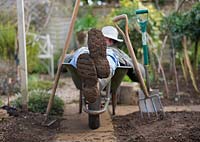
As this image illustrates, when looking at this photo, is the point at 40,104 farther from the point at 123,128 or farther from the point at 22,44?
the point at 123,128

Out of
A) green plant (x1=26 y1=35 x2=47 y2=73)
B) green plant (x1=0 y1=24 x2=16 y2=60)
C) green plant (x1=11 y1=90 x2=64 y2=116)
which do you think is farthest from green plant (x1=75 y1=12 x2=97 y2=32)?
green plant (x1=11 y1=90 x2=64 y2=116)

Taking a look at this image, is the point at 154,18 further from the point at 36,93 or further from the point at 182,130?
the point at 182,130

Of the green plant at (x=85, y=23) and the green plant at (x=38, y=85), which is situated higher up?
the green plant at (x=85, y=23)

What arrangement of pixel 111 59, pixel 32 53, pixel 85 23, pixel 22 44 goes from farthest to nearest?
pixel 85 23 < pixel 32 53 < pixel 22 44 < pixel 111 59

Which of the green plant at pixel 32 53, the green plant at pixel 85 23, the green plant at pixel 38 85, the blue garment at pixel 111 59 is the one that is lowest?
the green plant at pixel 38 85

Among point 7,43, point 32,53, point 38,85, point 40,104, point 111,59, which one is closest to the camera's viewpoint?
point 111,59

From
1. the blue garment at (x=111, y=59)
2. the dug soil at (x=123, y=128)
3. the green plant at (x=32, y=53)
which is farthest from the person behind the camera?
the green plant at (x=32, y=53)

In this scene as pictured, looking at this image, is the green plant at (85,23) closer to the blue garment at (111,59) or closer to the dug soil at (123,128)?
the dug soil at (123,128)

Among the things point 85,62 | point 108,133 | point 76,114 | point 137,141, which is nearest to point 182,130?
point 137,141

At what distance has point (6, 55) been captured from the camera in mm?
7086

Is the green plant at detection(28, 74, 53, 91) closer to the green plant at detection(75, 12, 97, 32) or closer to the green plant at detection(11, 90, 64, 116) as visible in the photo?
the green plant at detection(11, 90, 64, 116)

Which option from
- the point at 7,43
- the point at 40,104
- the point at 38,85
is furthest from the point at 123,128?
the point at 7,43

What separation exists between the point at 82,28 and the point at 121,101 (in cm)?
353

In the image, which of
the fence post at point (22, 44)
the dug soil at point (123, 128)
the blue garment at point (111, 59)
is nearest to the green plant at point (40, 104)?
the dug soil at point (123, 128)
